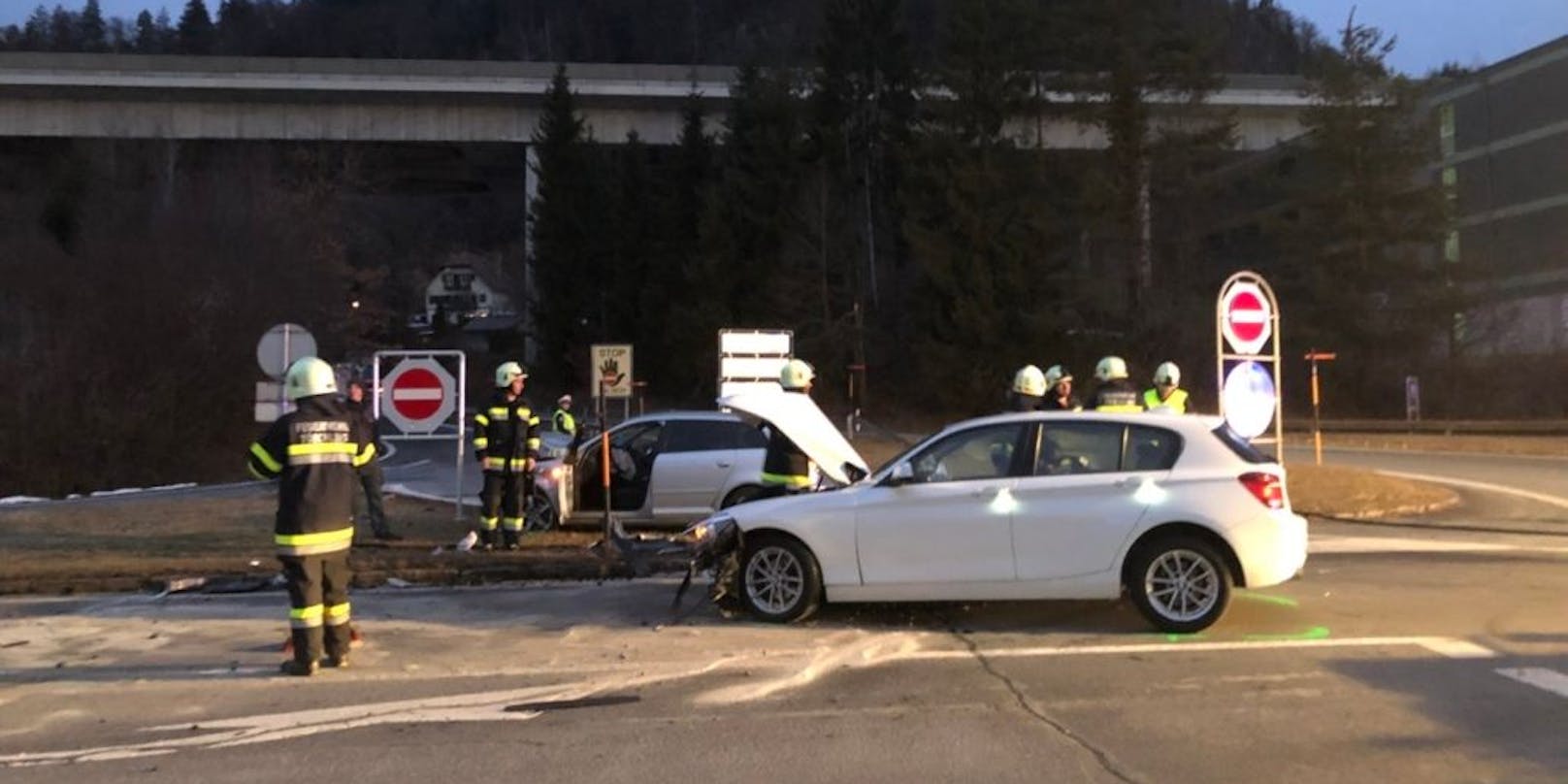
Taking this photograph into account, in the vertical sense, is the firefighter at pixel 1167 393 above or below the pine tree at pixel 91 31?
below

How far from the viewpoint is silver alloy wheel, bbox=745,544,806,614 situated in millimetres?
9398

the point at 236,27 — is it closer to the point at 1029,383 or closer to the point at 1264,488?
the point at 1029,383

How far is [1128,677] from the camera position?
7.79m

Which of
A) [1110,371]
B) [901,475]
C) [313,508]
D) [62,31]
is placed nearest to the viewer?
[313,508]

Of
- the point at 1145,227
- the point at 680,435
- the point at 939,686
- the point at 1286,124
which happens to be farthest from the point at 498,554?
the point at 1286,124

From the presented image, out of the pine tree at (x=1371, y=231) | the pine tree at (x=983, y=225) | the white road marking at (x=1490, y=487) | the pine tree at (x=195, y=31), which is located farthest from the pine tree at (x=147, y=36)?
the white road marking at (x=1490, y=487)

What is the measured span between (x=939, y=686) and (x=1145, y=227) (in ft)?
127

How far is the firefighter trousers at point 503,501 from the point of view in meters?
13.3

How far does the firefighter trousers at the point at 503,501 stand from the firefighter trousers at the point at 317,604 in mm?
4977

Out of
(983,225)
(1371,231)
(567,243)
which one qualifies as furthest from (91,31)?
(1371,231)

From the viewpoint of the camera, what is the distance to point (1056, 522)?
898 cm

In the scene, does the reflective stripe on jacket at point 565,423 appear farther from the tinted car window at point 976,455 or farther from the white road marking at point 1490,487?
the white road marking at point 1490,487

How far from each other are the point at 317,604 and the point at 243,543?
718 cm

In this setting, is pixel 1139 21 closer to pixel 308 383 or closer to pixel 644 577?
pixel 644 577
